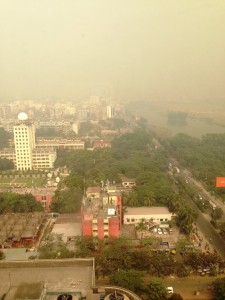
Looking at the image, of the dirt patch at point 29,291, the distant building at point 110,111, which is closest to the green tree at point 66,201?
the dirt patch at point 29,291

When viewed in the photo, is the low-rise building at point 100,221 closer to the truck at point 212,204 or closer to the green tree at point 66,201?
the green tree at point 66,201

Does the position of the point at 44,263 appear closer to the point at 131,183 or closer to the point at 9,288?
the point at 9,288

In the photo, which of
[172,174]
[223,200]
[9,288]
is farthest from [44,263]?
[172,174]

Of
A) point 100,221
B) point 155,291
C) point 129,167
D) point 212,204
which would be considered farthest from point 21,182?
point 155,291

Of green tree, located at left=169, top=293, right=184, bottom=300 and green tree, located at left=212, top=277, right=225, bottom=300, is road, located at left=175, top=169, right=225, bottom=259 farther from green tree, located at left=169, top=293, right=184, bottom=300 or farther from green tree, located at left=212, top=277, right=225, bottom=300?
green tree, located at left=169, top=293, right=184, bottom=300

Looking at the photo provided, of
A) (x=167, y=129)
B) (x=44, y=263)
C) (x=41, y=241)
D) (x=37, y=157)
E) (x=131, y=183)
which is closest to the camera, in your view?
(x=44, y=263)

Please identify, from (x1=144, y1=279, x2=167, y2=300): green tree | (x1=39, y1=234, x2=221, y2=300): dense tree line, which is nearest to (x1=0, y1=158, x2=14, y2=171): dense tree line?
(x1=39, y1=234, x2=221, y2=300): dense tree line
